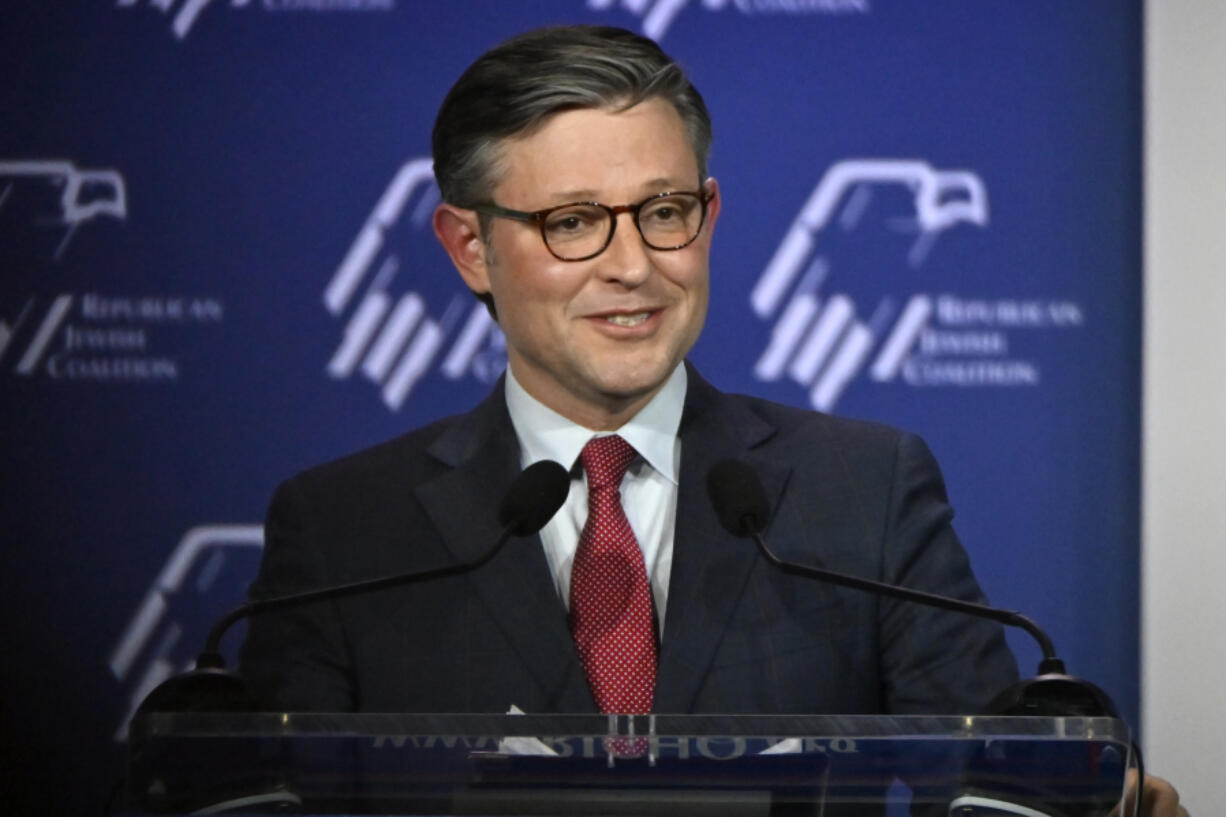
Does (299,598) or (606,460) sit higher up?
(606,460)

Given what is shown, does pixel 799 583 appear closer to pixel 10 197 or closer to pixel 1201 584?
pixel 1201 584

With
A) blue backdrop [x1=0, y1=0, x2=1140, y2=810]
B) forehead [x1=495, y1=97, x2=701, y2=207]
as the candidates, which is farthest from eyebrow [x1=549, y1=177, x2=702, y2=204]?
blue backdrop [x1=0, y1=0, x2=1140, y2=810]

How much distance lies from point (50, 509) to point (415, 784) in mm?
1556

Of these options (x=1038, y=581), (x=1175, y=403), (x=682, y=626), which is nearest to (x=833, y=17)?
(x=1175, y=403)

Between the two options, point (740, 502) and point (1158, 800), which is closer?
point (1158, 800)

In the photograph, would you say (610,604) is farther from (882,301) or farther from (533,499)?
(882,301)

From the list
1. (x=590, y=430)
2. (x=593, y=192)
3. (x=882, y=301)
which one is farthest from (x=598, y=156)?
(x=882, y=301)

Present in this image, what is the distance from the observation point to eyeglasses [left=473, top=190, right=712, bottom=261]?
6.28 feet

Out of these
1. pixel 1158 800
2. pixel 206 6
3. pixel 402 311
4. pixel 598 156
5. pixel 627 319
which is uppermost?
pixel 206 6

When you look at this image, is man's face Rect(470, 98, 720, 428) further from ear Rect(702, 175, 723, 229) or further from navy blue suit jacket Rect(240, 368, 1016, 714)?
navy blue suit jacket Rect(240, 368, 1016, 714)

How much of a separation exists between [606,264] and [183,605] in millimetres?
1185

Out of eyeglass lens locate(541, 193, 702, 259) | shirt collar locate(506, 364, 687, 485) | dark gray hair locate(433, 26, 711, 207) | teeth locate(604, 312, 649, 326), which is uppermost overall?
dark gray hair locate(433, 26, 711, 207)

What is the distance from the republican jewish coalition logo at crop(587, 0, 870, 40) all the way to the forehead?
64cm

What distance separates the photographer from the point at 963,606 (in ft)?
5.12
